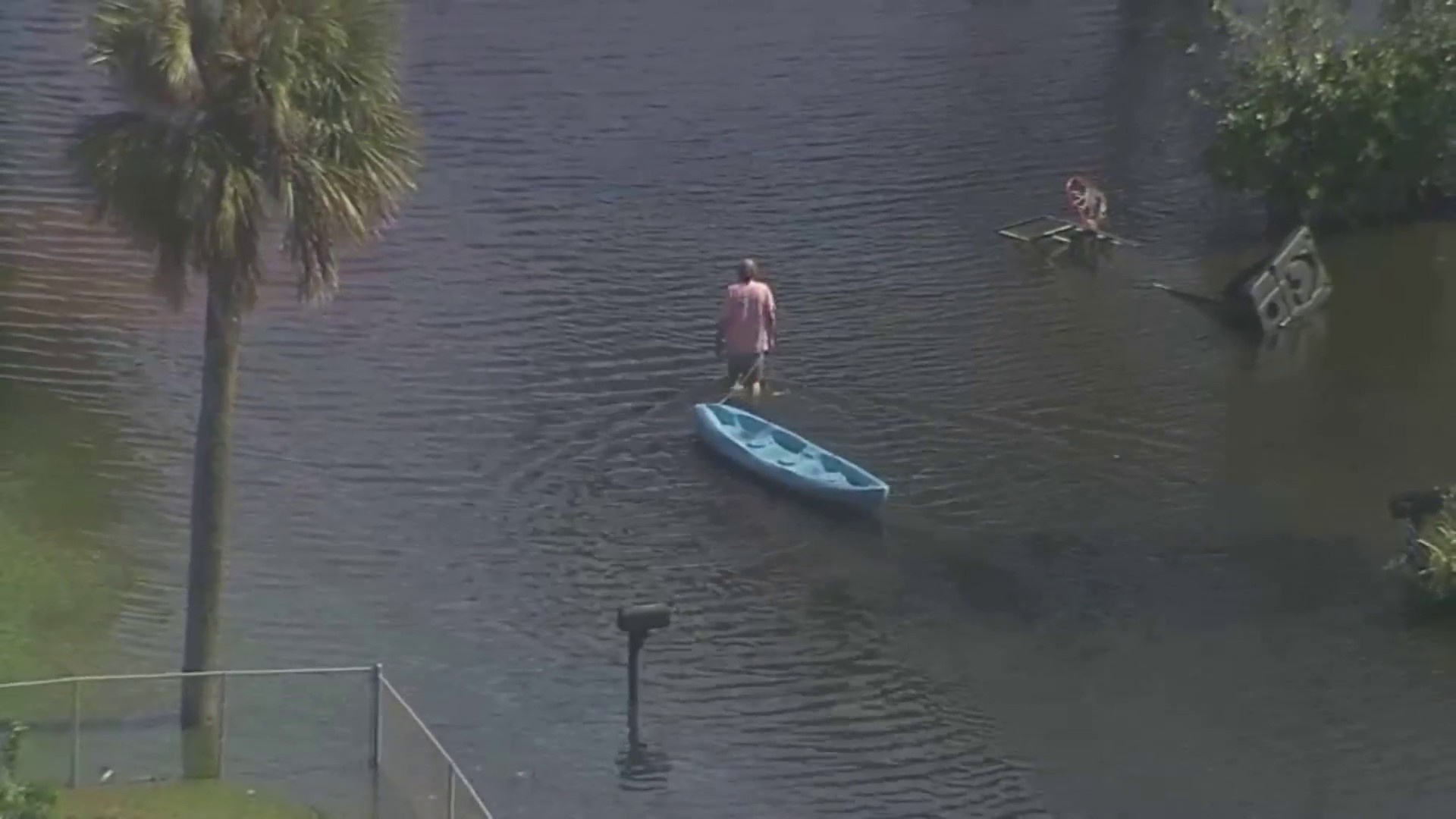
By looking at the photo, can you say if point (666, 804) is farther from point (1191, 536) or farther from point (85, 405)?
point (85, 405)

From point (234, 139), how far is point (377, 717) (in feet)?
16.7

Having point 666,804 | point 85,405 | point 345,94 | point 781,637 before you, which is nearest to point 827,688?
point 781,637

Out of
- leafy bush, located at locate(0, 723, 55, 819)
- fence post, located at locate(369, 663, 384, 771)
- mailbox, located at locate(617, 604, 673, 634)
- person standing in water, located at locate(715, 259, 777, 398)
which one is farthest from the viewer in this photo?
person standing in water, located at locate(715, 259, 777, 398)

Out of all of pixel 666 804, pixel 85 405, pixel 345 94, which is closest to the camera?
pixel 345 94

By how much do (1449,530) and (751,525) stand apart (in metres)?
8.13

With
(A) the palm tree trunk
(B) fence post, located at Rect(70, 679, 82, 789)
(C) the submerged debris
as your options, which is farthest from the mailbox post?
(C) the submerged debris

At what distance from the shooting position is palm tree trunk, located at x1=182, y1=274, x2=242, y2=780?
2056cm

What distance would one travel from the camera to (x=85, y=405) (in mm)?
31422

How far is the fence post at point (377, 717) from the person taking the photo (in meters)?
20.1

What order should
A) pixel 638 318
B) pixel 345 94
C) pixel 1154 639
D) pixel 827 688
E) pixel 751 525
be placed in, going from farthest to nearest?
pixel 638 318 → pixel 751 525 → pixel 1154 639 → pixel 827 688 → pixel 345 94

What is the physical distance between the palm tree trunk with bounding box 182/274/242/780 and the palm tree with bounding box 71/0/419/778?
0.17ft

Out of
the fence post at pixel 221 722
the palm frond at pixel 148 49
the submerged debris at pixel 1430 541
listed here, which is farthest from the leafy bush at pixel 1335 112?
the fence post at pixel 221 722

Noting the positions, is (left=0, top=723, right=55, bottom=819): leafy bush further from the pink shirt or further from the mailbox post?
the pink shirt

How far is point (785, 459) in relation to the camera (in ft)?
98.0
